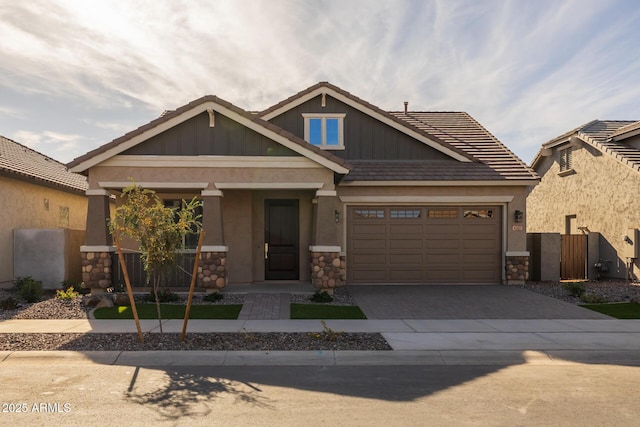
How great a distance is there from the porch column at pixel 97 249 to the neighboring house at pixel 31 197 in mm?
2998

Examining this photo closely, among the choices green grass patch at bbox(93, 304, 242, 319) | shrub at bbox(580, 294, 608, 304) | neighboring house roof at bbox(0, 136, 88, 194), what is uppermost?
neighboring house roof at bbox(0, 136, 88, 194)

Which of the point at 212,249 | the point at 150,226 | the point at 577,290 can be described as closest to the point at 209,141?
the point at 212,249

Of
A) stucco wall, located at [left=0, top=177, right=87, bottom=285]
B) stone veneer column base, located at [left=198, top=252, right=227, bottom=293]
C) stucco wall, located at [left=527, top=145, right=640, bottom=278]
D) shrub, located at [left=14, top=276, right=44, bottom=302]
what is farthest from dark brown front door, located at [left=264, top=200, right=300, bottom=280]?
stucco wall, located at [left=527, top=145, right=640, bottom=278]

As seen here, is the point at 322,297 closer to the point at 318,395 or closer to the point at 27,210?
the point at 318,395

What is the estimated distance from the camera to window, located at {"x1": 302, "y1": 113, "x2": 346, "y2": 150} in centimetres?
1492

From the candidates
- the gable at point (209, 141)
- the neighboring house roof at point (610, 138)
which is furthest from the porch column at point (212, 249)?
the neighboring house roof at point (610, 138)

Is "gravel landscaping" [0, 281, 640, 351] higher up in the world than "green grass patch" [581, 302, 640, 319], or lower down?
A: lower down

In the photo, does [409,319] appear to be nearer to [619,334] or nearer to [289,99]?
[619,334]

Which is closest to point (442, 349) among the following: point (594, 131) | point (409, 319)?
point (409, 319)

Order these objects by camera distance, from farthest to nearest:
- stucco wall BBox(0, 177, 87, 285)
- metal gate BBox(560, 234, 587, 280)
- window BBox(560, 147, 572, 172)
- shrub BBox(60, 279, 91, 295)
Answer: window BBox(560, 147, 572, 172) → metal gate BBox(560, 234, 587, 280) → stucco wall BBox(0, 177, 87, 285) → shrub BBox(60, 279, 91, 295)

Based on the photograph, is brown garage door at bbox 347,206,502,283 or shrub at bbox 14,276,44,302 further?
brown garage door at bbox 347,206,502,283

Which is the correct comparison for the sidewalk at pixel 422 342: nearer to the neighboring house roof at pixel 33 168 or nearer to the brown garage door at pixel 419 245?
the brown garage door at pixel 419 245

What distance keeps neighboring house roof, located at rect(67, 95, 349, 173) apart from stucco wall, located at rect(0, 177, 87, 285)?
372cm

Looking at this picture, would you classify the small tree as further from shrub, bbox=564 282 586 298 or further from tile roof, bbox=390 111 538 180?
shrub, bbox=564 282 586 298
